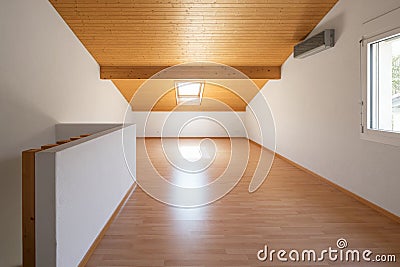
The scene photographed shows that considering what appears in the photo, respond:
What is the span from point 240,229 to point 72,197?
1.41 meters

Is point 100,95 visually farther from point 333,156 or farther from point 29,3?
point 333,156

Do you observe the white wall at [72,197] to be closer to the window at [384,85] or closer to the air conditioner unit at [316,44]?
the window at [384,85]

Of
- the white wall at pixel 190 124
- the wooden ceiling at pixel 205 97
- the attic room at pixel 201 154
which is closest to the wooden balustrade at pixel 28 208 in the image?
the attic room at pixel 201 154

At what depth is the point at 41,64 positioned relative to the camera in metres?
Result: 3.88

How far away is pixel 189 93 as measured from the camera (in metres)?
9.81

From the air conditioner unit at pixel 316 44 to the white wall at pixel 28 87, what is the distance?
3066 mm

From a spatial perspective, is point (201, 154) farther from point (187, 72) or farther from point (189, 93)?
point (189, 93)

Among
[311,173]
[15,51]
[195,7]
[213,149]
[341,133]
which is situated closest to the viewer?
[15,51]

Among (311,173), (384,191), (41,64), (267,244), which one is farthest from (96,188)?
(311,173)

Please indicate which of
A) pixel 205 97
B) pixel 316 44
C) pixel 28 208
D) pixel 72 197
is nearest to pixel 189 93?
pixel 205 97

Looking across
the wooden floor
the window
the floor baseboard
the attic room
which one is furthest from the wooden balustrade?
the window

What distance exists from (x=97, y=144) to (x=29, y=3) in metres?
1.86

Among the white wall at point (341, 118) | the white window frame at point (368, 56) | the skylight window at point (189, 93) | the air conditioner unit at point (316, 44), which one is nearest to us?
the white window frame at point (368, 56)

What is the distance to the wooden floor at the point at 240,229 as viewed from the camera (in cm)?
246
